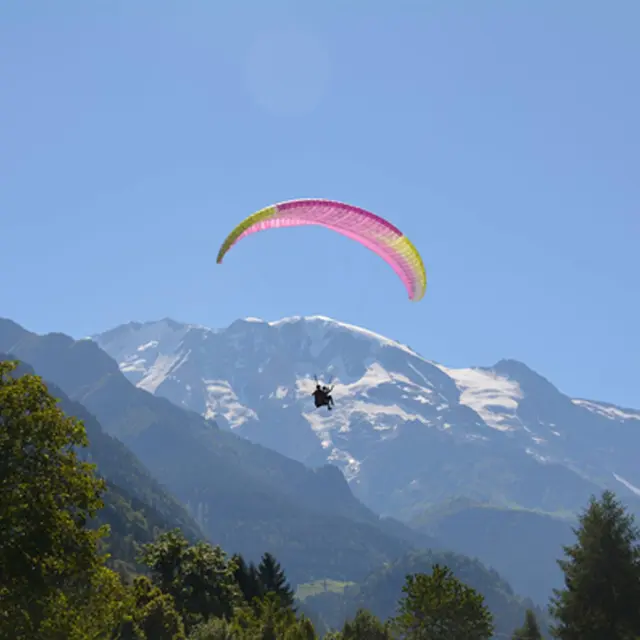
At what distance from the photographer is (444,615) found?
167ft

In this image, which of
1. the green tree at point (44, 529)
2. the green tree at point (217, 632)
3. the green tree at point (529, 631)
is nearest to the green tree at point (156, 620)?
the green tree at point (217, 632)

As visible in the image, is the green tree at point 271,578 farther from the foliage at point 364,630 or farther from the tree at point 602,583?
the tree at point 602,583

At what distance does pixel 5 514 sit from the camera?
65.9 feet

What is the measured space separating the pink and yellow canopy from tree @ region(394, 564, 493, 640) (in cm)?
2492

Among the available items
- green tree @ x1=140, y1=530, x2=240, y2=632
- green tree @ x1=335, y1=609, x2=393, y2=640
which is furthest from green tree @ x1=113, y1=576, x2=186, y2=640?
green tree @ x1=335, y1=609, x2=393, y2=640

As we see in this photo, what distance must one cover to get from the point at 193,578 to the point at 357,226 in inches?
1528

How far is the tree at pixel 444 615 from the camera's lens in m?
50.8

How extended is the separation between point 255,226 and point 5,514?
17.2 m

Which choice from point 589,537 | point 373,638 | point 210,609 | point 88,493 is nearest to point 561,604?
point 589,537

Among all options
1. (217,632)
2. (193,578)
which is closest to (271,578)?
(193,578)

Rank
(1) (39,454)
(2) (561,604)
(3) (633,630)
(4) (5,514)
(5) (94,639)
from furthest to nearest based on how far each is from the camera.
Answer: (2) (561,604) < (3) (633,630) < (5) (94,639) < (1) (39,454) < (4) (5,514)

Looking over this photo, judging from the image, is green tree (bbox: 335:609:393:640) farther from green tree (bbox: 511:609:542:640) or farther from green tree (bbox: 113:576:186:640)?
green tree (bbox: 113:576:186:640)

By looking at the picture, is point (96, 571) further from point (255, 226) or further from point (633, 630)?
point (633, 630)

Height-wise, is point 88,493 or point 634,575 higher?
point 634,575
